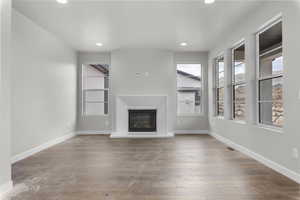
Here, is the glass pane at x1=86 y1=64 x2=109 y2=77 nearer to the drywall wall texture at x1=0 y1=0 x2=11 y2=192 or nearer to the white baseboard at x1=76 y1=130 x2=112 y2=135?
the white baseboard at x1=76 y1=130 x2=112 y2=135

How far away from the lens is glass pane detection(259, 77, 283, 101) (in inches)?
113

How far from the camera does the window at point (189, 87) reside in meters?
6.29

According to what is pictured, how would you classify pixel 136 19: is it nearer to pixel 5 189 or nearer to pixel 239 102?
pixel 239 102

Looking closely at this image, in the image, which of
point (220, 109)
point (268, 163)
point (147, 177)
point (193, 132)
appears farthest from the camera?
point (193, 132)

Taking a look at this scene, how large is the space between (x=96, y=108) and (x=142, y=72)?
197 centimetres

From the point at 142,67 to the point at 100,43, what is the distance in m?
1.43

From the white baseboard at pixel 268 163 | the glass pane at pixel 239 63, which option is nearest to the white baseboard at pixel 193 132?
the white baseboard at pixel 268 163

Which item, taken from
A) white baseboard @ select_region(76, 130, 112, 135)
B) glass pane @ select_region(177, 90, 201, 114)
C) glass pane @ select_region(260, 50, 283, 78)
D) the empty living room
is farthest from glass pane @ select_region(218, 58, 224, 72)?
white baseboard @ select_region(76, 130, 112, 135)

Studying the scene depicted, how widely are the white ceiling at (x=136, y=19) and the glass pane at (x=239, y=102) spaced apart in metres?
1.37

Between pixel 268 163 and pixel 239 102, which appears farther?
pixel 239 102

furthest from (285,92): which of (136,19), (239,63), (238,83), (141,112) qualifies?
(141,112)

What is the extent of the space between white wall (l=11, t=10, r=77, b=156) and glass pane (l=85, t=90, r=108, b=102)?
0.85 meters

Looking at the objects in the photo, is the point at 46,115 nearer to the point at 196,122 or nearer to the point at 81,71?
the point at 81,71

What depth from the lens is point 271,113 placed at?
122 inches
